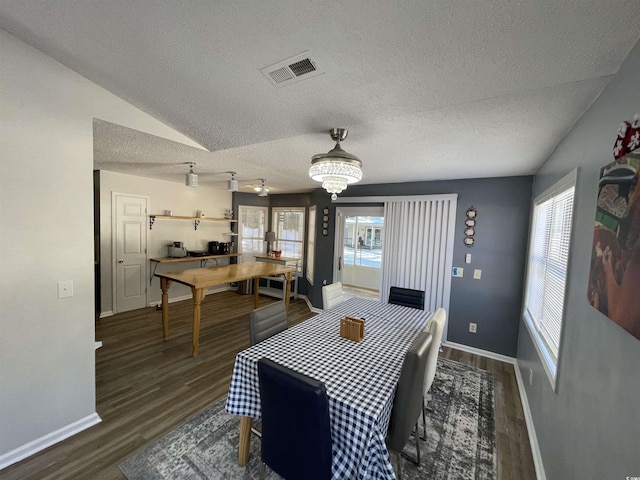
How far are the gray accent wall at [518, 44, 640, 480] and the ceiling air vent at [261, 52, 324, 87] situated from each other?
131 centimetres

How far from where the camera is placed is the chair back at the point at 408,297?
309cm

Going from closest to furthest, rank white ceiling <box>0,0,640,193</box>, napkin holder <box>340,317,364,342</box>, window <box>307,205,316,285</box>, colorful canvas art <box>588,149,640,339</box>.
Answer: colorful canvas art <box>588,149,640,339</box>
white ceiling <box>0,0,640,193</box>
napkin holder <box>340,317,364,342</box>
window <box>307,205,316,285</box>

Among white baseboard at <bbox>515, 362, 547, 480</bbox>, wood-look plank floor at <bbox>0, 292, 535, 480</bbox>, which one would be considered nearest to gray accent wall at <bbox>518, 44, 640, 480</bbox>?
white baseboard at <bbox>515, 362, 547, 480</bbox>

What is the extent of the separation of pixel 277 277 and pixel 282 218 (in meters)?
1.47

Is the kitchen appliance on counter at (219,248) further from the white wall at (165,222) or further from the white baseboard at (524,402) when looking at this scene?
the white baseboard at (524,402)

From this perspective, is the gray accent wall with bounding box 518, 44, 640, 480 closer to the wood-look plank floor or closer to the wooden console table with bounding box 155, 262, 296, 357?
the wood-look plank floor

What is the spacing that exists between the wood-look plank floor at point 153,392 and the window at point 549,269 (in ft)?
2.39

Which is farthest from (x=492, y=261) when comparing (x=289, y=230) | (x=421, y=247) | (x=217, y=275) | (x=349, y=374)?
(x=289, y=230)

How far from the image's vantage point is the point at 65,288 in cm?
178

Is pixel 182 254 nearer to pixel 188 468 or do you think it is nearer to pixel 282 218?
pixel 282 218

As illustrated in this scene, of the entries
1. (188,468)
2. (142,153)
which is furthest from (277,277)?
(188,468)

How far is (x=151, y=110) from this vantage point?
2.05 m

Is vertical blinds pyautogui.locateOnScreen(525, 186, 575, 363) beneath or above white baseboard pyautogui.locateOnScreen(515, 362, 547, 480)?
above

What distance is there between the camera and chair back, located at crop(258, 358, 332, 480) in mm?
1122
